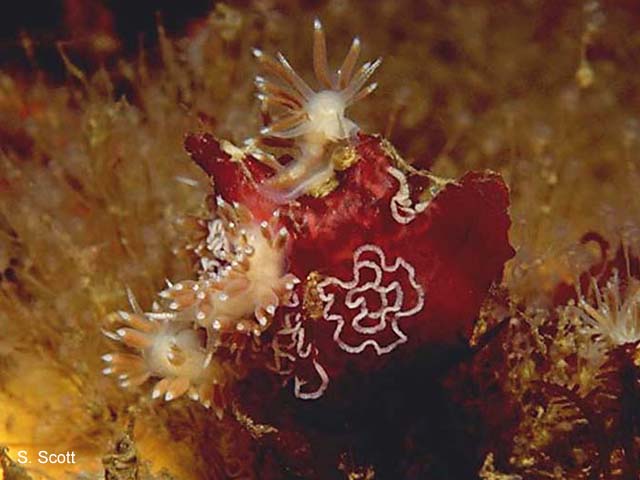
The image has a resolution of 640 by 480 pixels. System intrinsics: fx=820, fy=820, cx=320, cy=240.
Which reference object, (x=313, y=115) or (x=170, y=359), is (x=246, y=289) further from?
(x=313, y=115)

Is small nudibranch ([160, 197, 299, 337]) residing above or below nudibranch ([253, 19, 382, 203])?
below

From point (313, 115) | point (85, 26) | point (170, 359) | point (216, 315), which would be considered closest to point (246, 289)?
point (216, 315)

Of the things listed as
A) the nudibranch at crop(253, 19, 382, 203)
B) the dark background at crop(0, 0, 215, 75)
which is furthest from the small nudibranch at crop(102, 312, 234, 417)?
the dark background at crop(0, 0, 215, 75)

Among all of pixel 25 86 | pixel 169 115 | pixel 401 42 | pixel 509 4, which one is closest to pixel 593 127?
pixel 509 4

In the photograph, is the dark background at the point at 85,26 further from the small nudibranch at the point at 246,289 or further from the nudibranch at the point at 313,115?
the small nudibranch at the point at 246,289

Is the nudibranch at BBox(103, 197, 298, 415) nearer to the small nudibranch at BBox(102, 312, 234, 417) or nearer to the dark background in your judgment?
the small nudibranch at BBox(102, 312, 234, 417)

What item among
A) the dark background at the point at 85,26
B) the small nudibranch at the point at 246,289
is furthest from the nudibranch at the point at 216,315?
the dark background at the point at 85,26
